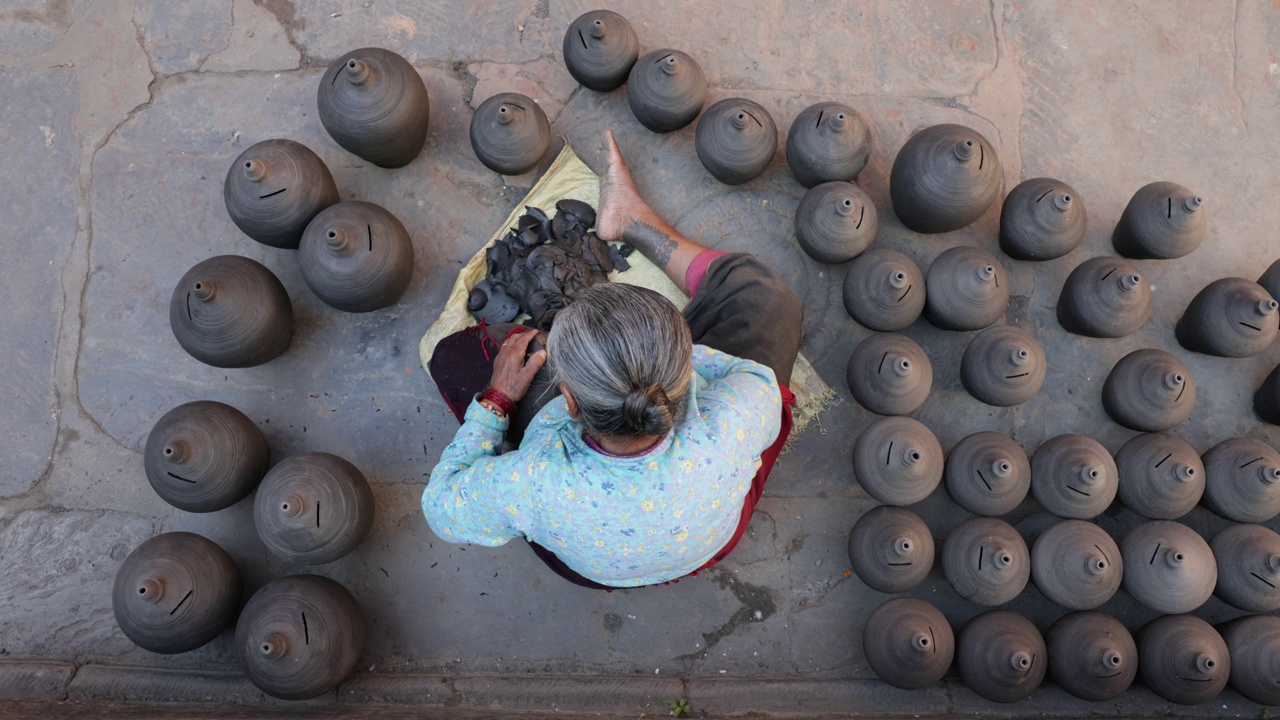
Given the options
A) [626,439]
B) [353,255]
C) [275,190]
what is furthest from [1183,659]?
[275,190]

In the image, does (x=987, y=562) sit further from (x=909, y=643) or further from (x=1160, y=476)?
(x=1160, y=476)

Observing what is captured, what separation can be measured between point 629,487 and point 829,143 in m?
1.71

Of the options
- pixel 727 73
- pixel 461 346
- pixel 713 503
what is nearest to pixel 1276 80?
pixel 727 73

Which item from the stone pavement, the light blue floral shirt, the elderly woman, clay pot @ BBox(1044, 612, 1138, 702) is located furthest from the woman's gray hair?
clay pot @ BBox(1044, 612, 1138, 702)

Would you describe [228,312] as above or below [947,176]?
below

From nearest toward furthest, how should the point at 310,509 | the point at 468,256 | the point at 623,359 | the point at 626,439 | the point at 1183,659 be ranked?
the point at 623,359
the point at 626,439
the point at 310,509
the point at 1183,659
the point at 468,256

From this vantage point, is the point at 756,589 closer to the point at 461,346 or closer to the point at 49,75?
the point at 461,346

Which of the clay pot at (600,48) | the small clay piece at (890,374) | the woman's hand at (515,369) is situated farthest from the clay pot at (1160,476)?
the clay pot at (600,48)

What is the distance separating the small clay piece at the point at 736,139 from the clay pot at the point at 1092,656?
6.65ft

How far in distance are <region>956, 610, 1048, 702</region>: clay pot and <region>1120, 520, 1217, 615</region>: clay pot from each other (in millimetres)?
411

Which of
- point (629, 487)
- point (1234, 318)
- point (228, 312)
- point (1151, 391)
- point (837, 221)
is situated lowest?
point (228, 312)

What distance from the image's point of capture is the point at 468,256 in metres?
3.30

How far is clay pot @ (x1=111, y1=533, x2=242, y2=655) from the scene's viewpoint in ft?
8.61

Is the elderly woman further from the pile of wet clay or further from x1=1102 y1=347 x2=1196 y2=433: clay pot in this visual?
x1=1102 y1=347 x2=1196 y2=433: clay pot
